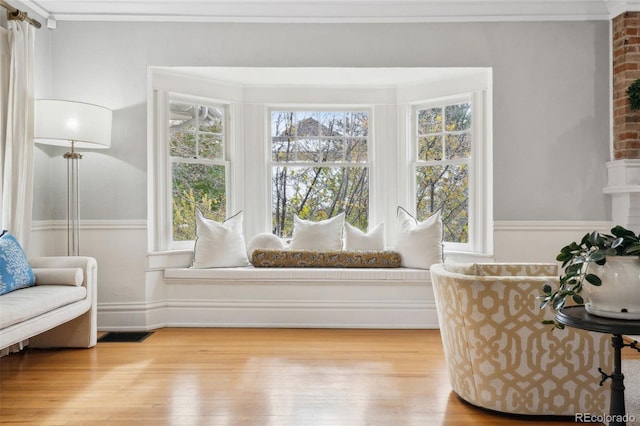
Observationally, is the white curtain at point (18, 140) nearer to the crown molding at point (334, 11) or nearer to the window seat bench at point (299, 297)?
the crown molding at point (334, 11)

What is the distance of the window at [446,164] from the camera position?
4.80 meters

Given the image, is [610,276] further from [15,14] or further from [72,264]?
[15,14]

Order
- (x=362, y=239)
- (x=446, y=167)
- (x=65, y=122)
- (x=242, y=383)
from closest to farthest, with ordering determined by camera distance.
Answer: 1. (x=242, y=383)
2. (x=65, y=122)
3. (x=362, y=239)
4. (x=446, y=167)

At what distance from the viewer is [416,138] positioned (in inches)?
201

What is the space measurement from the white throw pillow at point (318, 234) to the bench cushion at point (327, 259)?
0.21 meters

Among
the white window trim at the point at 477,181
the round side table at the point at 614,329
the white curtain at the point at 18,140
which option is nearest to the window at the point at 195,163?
the white curtain at the point at 18,140

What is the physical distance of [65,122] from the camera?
385 cm

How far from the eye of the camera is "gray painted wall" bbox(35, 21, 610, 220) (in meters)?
4.35

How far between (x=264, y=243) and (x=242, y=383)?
194 centimetres

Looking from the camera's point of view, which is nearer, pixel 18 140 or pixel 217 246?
pixel 18 140

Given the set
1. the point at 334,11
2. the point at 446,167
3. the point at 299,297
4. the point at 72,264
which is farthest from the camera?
the point at 446,167

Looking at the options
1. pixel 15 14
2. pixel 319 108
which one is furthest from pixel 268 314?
pixel 15 14

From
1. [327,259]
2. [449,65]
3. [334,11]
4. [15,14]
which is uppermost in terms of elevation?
[334,11]

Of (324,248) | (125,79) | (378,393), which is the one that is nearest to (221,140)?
(125,79)
